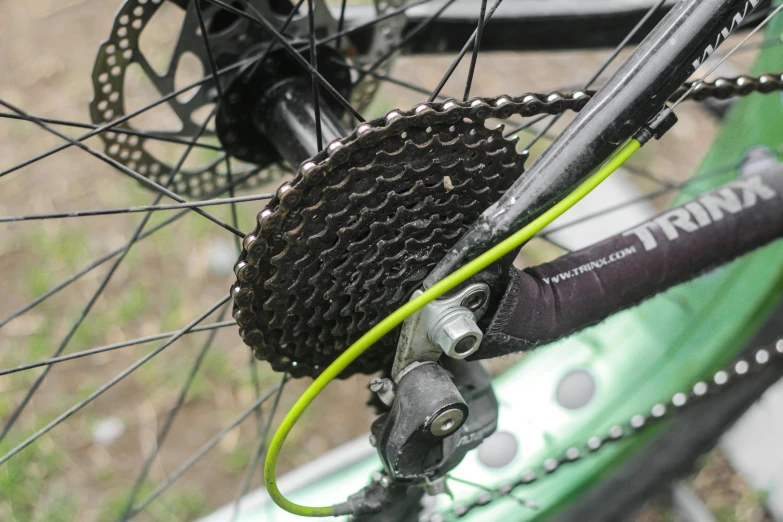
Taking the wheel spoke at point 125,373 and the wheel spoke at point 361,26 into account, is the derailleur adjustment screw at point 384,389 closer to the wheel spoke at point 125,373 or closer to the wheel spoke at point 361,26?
the wheel spoke at point 125,373

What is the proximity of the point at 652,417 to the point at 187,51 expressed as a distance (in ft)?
2.22

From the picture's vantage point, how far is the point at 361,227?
0.61m

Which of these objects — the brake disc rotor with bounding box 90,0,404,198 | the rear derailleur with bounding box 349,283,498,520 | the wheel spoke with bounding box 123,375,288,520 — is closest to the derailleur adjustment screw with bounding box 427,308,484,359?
the rear derailleur with bounding box 349,283,498,520

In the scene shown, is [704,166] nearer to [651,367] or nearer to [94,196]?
[651,367]

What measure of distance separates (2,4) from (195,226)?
36.9 inches

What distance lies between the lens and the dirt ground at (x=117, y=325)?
4.37 ft

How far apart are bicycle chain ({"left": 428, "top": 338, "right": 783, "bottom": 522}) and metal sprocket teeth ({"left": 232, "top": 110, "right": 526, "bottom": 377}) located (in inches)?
12.1

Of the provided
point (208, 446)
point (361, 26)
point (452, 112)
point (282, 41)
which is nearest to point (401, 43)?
point (361, 26)

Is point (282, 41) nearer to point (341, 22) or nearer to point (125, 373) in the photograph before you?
point (341, 22)

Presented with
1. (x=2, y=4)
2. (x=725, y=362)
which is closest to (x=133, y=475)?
(x=725, y=362)

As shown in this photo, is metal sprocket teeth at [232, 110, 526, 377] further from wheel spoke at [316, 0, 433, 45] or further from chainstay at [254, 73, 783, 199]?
wheel spoke at [316, 0, 433, 45]

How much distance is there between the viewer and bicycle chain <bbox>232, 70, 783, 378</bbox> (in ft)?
1.87

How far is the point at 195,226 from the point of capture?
1.67m

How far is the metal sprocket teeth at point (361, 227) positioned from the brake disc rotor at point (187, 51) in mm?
293
